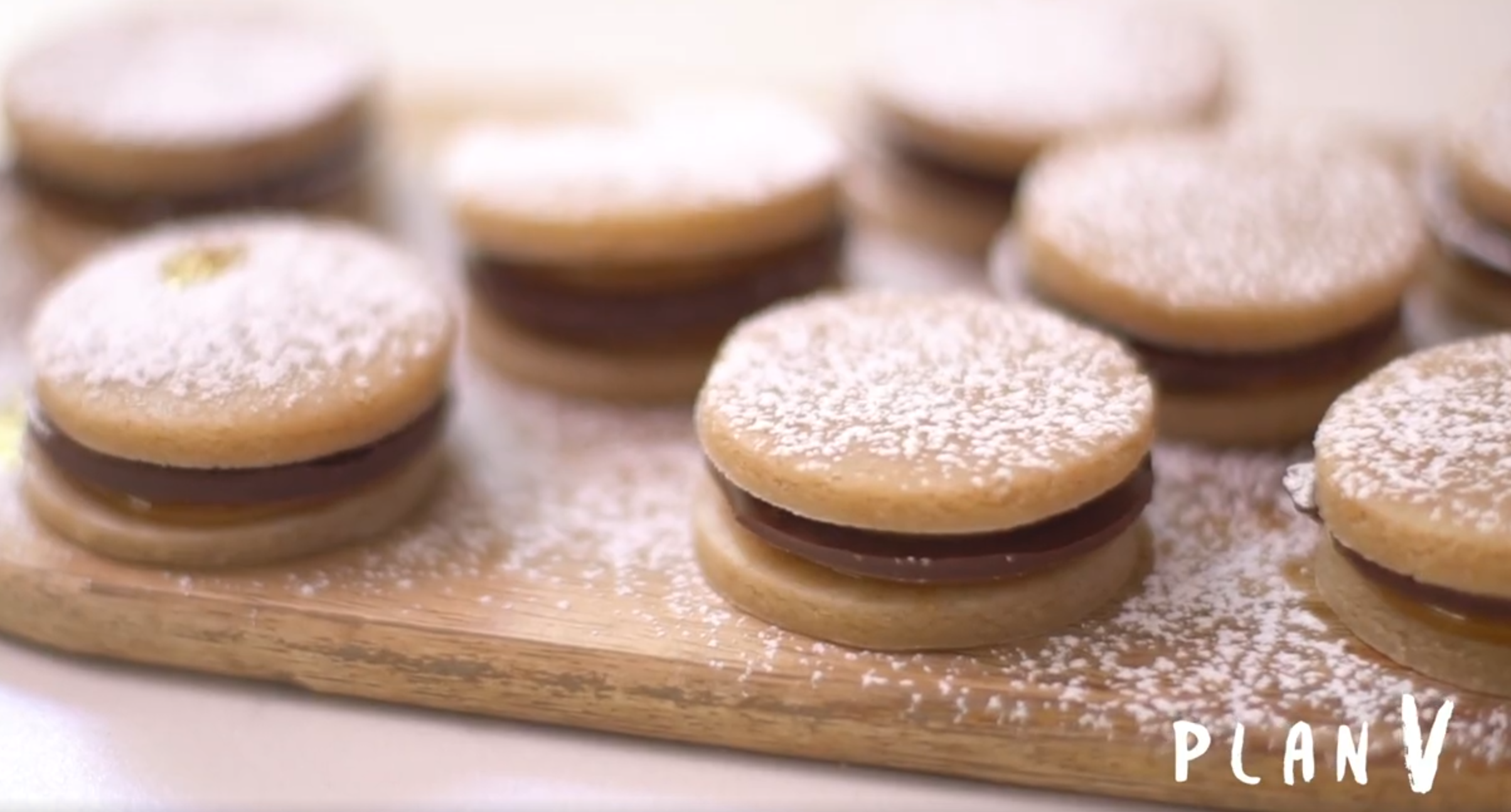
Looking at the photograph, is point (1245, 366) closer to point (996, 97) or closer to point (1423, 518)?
point (1423, 518)

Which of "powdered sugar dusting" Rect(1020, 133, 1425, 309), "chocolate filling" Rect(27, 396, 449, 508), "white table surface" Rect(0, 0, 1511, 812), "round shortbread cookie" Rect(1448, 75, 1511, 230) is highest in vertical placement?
"round shortbread cookie" Rect(1448, 75, 1511, 230)

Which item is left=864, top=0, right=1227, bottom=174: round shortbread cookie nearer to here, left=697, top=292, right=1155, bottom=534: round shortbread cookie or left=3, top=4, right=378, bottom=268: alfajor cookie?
left=697, top=292, right=1155, bottom=534: round shortbread cookie

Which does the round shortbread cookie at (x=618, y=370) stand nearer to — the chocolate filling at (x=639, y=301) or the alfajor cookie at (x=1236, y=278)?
the chocolate filling at (x=639, y=301)

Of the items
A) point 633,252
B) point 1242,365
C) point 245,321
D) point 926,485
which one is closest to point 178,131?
point 245,321

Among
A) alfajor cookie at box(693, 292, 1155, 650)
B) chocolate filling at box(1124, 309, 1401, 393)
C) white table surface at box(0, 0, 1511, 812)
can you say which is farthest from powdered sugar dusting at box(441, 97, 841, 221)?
white table surface at box(0, 0, 1511, 812)

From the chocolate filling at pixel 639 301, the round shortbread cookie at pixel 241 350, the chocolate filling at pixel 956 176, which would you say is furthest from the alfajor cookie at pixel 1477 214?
the round shortbread cookie at pixel 241 350

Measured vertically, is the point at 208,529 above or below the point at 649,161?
below
